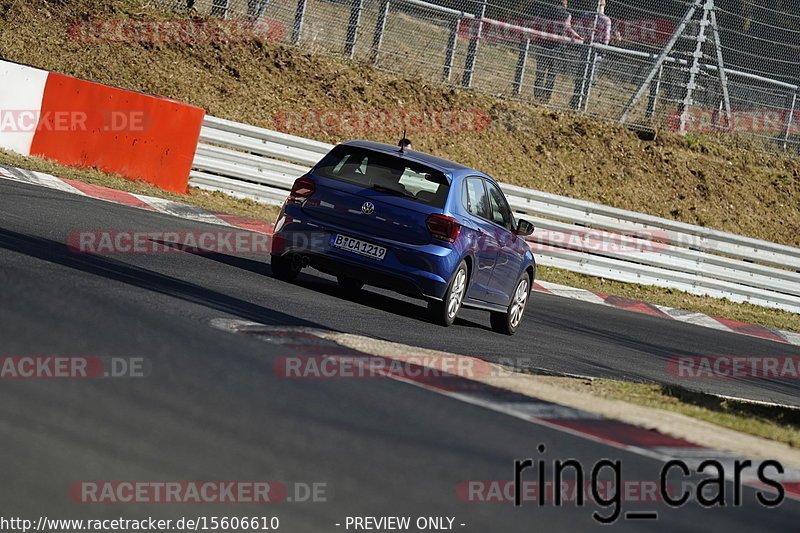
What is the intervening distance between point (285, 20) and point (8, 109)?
952 cm

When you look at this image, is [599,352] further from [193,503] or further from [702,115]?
[702,115]

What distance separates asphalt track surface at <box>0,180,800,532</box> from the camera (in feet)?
14.4

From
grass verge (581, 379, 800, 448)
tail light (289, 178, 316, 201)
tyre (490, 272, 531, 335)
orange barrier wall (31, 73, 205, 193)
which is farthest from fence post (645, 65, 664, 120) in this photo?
grass verge (581, 379, 800, 448)

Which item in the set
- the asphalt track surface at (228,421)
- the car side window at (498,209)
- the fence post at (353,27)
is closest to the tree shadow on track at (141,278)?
the asphalt track surface at (228,421)

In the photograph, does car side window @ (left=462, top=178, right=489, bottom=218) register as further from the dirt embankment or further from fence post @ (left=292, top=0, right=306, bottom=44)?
fence post @ (left=292, top=0, right=306, bottom=44)

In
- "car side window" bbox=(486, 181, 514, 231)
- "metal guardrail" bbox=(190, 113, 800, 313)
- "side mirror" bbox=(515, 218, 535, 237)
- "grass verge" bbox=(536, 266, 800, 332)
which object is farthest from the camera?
"grass verge" bbox=(536, 266, 800, 332)

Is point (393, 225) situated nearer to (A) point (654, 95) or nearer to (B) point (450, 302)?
(B) point (450, 302)

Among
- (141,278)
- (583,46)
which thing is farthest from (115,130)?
(583,46)

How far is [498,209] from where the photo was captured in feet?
39.6

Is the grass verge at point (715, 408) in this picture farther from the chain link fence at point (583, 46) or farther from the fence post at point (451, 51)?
the chain link fence at point (583, 46)

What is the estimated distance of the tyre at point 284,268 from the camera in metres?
11.5

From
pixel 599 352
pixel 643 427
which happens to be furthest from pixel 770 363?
pixel 643 427

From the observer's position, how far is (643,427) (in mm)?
7129

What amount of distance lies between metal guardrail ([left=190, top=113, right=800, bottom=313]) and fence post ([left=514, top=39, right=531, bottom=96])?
5.47 m
